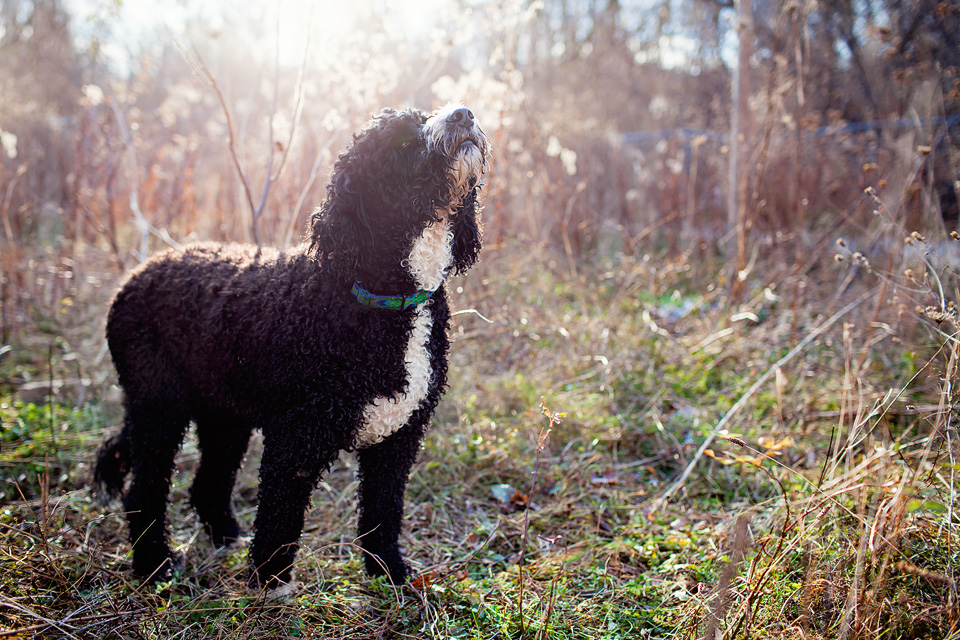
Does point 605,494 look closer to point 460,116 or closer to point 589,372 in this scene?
point 589,372

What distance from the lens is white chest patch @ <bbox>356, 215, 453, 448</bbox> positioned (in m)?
2.06

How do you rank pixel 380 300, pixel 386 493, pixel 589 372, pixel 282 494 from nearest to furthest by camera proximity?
pixel 380 300
pixel 282 494
pixel 386 493
pixel 589 372

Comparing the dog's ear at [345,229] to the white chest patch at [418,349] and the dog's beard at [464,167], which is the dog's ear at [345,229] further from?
the dog's beard at [464,167]

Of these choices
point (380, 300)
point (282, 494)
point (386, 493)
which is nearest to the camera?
point (380, 300)

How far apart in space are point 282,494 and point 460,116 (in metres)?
1.48

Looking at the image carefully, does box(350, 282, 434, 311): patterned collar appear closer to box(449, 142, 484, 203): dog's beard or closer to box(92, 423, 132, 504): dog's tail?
box(449, 142, 484, 203): dog's beard

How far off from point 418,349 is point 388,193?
566mm

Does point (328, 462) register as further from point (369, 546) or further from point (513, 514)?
point (513, 514)

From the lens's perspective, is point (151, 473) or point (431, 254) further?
point (151, 473)

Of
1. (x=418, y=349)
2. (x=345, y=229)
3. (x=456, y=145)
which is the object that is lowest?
(x=418, y=349)

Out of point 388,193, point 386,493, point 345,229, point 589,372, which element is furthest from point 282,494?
point 589,372

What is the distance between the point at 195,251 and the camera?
251 cm

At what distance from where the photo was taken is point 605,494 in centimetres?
Result: 306

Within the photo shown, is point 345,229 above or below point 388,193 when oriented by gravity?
below
